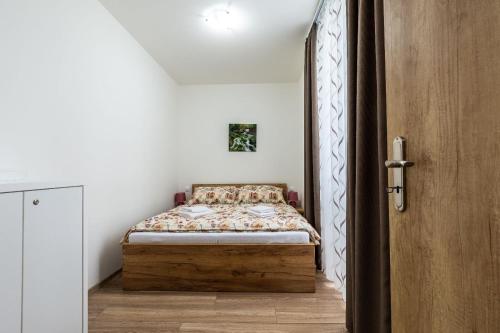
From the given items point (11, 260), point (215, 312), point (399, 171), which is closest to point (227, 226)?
point (215, 312)

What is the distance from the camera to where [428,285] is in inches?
23.9

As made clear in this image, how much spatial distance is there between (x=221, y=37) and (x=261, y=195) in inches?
84.1

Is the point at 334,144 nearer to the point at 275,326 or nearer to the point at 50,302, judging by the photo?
the point at 275,326

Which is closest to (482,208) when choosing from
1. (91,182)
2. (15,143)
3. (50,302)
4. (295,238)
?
(50,302)

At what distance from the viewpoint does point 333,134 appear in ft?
7.04

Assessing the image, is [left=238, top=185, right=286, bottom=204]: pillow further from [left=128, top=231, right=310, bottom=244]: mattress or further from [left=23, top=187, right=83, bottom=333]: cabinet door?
[left=23, top=187, right=83, bottom=333]: cabinet door

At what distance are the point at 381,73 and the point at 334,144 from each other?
1.04 metres

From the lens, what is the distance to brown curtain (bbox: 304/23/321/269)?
2738 mm

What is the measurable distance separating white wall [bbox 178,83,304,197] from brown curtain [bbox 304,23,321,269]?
1326 millimetres

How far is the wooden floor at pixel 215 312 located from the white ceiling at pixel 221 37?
2.48m

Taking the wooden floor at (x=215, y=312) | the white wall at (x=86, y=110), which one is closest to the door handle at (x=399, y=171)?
the wooden floor at (x=215, y=312)

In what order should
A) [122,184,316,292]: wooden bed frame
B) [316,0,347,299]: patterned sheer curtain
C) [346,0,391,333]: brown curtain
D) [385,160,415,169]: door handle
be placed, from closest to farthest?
[385,160,415,169]: door handle < [346,0,391,333]: brown curtain < [316,0,347,299]: patterned sheer curtain < [122,184,316,292]: wooden bed frame

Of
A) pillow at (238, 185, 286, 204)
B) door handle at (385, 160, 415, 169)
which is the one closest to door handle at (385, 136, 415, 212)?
door handle at (385, 160, 415, 169)

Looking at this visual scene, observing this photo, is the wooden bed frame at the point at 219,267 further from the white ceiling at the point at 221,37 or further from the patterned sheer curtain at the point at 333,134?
the white ceiling at the point at 221,37
